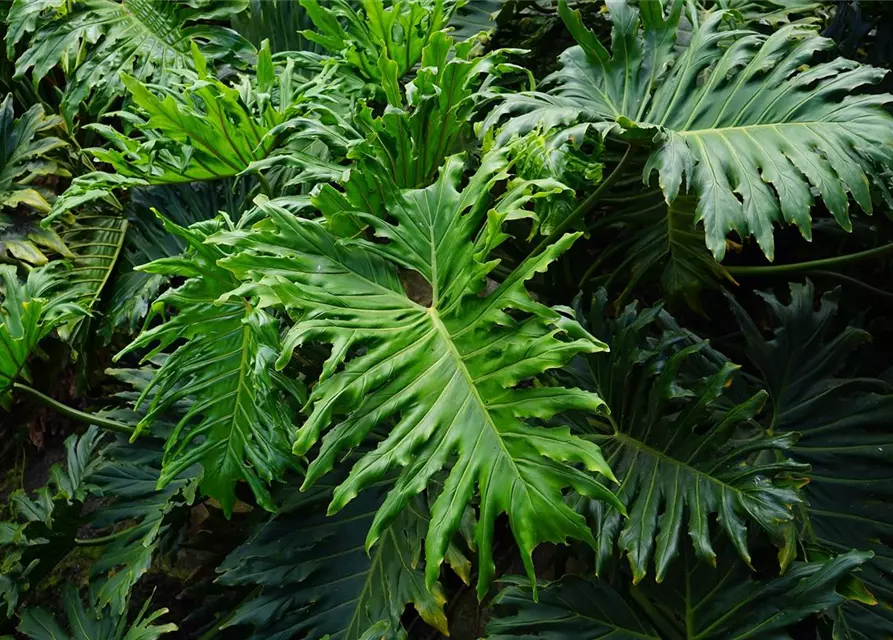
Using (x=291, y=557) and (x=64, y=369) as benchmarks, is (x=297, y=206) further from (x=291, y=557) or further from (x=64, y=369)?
(x=64, y=369)

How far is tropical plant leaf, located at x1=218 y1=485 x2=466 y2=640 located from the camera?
1404 millimetres

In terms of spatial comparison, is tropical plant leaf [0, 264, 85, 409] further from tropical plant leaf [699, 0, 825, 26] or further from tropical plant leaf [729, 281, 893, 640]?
tropical plant leaf [699, 0, 825, 26]

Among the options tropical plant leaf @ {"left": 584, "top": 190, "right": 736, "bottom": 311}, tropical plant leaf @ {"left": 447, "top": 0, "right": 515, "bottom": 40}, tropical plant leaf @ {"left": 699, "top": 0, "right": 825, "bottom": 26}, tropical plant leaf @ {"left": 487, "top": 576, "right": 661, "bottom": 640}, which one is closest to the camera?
tropical plant leaf @ {"left": 487, "top": 576, "right": 661, "bottom": 640}

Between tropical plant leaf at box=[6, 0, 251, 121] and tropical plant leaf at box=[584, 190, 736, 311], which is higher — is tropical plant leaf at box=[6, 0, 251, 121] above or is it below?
above

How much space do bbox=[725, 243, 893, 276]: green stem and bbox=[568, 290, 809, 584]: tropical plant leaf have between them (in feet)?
1.09

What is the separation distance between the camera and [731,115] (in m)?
1.33

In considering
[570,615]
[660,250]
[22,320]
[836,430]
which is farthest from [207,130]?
[836,430]

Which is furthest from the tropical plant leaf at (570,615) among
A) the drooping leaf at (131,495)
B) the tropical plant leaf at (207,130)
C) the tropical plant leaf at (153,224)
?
the tropical plant leaf at (153,224)

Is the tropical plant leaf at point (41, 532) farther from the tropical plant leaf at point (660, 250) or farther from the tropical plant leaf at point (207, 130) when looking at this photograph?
the tropical plant leaf at point (660, 250)

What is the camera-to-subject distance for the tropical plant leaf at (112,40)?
1.93m

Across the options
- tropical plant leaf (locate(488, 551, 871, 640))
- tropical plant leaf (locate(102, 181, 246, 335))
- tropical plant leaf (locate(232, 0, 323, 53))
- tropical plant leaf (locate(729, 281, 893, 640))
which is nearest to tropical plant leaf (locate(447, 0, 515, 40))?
tropical plant leaf (locate(232, 0, 323, 53))

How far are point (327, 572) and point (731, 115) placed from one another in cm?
117

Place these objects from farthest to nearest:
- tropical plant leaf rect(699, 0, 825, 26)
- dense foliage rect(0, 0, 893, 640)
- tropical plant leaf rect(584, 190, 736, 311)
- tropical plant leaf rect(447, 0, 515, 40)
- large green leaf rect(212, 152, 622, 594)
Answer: tropical plant leaf rect(447, 0, 515, 40), tropical plant leaf rect(699, 0, 825, 26), tropical plant leaf rect(584, 190, 736, 311), dense foliage rect(0, 0, 893, 640), large green leaf rect(212, 152, 622, 594)

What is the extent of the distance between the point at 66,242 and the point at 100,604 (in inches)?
40.9
